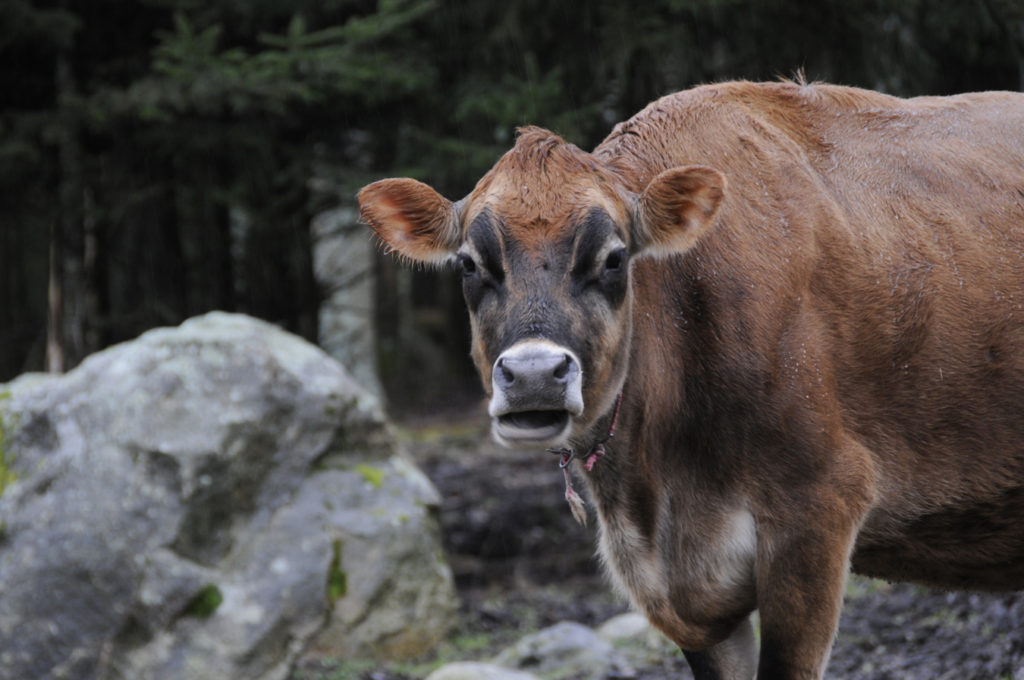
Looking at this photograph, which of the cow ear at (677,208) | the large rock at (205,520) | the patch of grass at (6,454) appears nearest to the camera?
the cow ear at (677,208)

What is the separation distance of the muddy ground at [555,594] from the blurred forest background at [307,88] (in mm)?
2419

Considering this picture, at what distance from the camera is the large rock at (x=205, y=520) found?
5.72 metres

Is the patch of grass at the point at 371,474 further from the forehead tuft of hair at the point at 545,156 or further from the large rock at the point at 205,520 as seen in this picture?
the forehead tuft of hair at the point at 545,156

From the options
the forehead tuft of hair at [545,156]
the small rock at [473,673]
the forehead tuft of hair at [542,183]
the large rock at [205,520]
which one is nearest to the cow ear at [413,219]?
the forehead tuft of hair at [542,183]

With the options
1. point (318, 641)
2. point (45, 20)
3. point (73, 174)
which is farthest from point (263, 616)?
point (45, 20)

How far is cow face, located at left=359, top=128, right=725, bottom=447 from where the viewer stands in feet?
10.5

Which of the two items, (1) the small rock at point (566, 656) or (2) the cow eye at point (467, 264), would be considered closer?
(2) the cow eye at point (467, 264)

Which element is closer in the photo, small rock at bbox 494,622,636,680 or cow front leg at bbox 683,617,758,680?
cow front leg at bbox 683,617,758,680

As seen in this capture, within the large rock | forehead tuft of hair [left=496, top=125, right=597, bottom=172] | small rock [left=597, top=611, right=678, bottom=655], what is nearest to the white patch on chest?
forehead tuft of hair [left=496, top=125, right=597, bottom=172]

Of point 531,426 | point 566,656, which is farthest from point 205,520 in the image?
point 531,426

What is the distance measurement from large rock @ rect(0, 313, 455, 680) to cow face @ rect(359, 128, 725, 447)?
9.61 feet

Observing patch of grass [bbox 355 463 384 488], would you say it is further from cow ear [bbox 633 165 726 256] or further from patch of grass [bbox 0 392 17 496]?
cow ear [bbox 633 165 726 256]

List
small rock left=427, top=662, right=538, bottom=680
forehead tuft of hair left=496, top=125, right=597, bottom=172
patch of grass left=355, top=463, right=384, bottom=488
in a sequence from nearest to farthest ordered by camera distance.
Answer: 1. forehead tuft of hair left=496, top=125, right=597, bottom=172
2. small rock left=427, top=662, right=538, bottom=680
3. patch of grass left=355, top=463, right=384, bottom=488

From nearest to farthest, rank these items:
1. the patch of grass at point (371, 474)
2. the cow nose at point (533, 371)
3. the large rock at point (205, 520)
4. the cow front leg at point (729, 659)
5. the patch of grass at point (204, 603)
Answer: the cow nose at point (533, 371) < the cow front leg at point (729, 659) < the large rock at point (205, 520) < the patch of grass at point (204, 603) < the patch of grass at point (371, 474)
